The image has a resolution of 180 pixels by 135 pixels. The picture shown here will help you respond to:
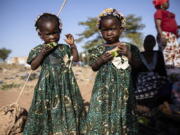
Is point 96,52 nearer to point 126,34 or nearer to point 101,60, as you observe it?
point 101,60

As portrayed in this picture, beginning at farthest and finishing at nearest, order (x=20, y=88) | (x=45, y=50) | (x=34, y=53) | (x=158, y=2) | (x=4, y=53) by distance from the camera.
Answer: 1. (x=4, y=53)
2. (x=20, y=88)
3. (x=158, y=2)
4. (x=34, y=53)
5. (x=45, y=50)

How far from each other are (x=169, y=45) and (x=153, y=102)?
1.22m

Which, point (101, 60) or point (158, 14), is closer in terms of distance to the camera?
point (101, 60)

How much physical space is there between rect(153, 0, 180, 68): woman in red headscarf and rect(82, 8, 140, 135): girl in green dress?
2.08m

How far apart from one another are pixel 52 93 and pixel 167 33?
288 centimetres

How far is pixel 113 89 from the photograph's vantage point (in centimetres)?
283

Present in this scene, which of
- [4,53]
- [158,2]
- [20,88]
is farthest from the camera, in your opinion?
[4,53]

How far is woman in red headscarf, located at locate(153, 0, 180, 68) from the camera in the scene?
4.80 meters

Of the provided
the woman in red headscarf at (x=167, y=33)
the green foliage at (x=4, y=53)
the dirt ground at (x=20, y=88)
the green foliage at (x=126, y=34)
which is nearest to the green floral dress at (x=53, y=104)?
the woman in red headscarf at (x=167, y=33)

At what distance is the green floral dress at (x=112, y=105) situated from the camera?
2795 millimetres

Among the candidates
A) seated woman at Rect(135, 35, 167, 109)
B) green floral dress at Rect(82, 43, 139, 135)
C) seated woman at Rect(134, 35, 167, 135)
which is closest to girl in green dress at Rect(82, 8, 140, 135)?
green floral dress at Rect(82, 43, 139, 135)

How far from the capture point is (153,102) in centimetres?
447

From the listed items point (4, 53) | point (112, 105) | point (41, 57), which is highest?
point (4, 53)

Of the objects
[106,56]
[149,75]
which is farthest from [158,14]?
[106,56]
